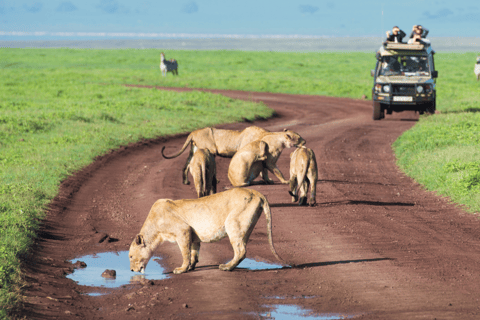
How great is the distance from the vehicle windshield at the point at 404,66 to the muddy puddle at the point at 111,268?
19469mm

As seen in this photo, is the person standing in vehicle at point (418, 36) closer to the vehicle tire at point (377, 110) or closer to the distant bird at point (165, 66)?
the vehicle tire at point (377, 110)

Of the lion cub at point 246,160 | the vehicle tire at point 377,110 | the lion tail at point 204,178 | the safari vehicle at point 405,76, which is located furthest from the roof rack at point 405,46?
the lion tail at point 204,178

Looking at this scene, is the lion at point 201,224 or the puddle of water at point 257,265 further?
the puddle of water at point 257,265

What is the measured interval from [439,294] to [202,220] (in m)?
2.99

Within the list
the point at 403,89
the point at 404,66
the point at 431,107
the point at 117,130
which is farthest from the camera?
the point at 431,107

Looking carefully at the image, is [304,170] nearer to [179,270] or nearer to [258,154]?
[258,154]

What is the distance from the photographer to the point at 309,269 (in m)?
8.19

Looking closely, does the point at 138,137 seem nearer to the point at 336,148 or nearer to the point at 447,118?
the point at 336,148

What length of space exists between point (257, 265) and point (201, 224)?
1.07 m

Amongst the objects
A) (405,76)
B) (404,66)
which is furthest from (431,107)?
(404,66)

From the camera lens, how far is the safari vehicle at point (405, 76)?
83.5 ft

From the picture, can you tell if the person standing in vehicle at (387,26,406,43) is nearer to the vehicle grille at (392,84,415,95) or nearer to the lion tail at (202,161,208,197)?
the vehicle grille at (392,84,415,95)

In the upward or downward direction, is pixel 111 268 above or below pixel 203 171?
below

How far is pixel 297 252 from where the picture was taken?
29.6 feet
